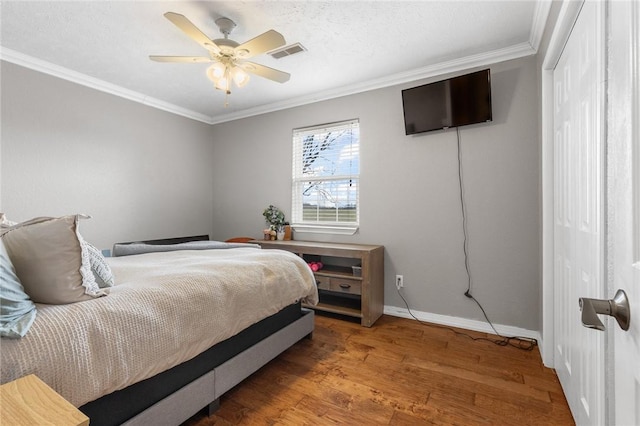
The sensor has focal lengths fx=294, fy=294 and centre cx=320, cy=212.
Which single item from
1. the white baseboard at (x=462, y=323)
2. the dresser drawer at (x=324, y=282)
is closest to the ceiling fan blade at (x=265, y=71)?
the dresser drawer at (x=324, y=282)

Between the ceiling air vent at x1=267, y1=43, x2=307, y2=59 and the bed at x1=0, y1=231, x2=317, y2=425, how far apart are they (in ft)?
5.89

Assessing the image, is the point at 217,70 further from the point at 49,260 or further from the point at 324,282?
the point at 324,282

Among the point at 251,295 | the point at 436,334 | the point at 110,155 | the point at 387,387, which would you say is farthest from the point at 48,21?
the point at 436,334

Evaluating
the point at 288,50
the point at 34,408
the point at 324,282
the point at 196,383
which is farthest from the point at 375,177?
the point at 34,408

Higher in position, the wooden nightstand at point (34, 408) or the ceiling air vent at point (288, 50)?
the ceiling air vent at point (288, 50)

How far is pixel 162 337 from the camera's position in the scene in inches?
49.0

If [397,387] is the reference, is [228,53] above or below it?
above

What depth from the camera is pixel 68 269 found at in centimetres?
110

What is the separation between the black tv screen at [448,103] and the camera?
2.61 meters

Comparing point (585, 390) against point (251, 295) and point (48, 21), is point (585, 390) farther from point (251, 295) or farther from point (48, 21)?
point (48, 21)

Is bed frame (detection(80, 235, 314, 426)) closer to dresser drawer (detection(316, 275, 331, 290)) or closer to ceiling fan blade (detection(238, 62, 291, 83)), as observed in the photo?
dresser drawer (detection(316, 275, 331, 290))

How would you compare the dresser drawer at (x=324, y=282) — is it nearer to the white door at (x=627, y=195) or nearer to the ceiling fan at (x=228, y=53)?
the ceiling fan at (x=228, y=53)

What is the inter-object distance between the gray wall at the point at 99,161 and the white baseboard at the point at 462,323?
307 cm

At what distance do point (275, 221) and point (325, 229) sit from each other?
69cm
